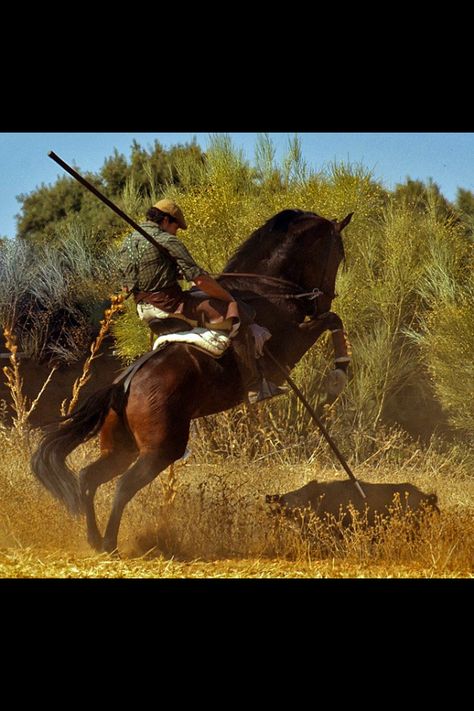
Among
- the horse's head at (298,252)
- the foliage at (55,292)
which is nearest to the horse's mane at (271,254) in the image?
the horse's head at (298,252)

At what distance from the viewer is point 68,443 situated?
22.5ft

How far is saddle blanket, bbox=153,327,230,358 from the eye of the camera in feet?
22.7

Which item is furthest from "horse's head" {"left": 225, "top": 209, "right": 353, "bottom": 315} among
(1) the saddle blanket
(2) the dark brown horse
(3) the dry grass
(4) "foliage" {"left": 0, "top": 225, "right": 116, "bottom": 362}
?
(4) "foliage" {"left": 0, "top": 225, "right": 116, "bottom": 362}

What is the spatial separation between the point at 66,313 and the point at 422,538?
11.9 ft

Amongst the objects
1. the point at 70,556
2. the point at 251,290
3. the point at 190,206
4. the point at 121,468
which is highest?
the point at 190,206

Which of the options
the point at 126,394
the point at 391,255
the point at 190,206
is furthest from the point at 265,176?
the point at 126,394

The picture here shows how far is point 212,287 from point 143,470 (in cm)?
128

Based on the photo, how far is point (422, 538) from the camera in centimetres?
713

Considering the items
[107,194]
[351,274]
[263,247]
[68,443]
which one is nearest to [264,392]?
[263,247]

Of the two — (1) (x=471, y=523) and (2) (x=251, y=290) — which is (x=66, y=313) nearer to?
(2) (x=251, y=290)

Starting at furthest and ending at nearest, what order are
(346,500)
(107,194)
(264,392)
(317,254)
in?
(107,194)
(317,254)
(346,500)
(264,392)

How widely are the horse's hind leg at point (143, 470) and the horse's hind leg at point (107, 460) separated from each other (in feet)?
0.41

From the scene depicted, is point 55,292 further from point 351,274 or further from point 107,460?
point 351,274

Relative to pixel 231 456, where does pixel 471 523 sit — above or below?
below
